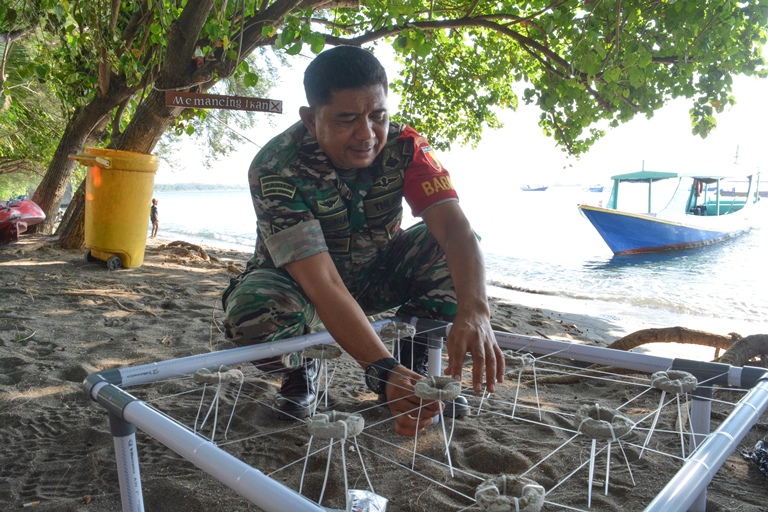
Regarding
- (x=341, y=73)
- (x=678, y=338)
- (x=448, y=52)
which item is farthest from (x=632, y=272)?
(x=341, y=73)

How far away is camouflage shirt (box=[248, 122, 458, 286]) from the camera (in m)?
1.69

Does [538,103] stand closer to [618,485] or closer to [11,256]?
[618,485]

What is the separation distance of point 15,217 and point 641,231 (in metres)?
14.1

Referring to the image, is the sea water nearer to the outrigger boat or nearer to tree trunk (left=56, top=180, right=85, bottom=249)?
the outrigger boat

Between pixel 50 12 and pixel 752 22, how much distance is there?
519 centimetres

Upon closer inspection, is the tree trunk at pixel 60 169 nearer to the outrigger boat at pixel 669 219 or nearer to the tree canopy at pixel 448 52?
the tree canopy at pixel 448 52

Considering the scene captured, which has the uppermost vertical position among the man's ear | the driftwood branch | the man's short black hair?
the man's short black hair

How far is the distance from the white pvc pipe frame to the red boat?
22.5ft

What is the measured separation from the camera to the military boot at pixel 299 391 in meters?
1.88

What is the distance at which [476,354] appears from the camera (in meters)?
1.38

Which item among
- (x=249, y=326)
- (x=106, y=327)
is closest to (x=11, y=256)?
(x=106, y=327)

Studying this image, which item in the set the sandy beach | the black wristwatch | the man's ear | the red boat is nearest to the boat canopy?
the red boat

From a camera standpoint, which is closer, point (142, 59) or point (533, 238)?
point (142, 59)

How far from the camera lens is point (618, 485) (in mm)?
1389
